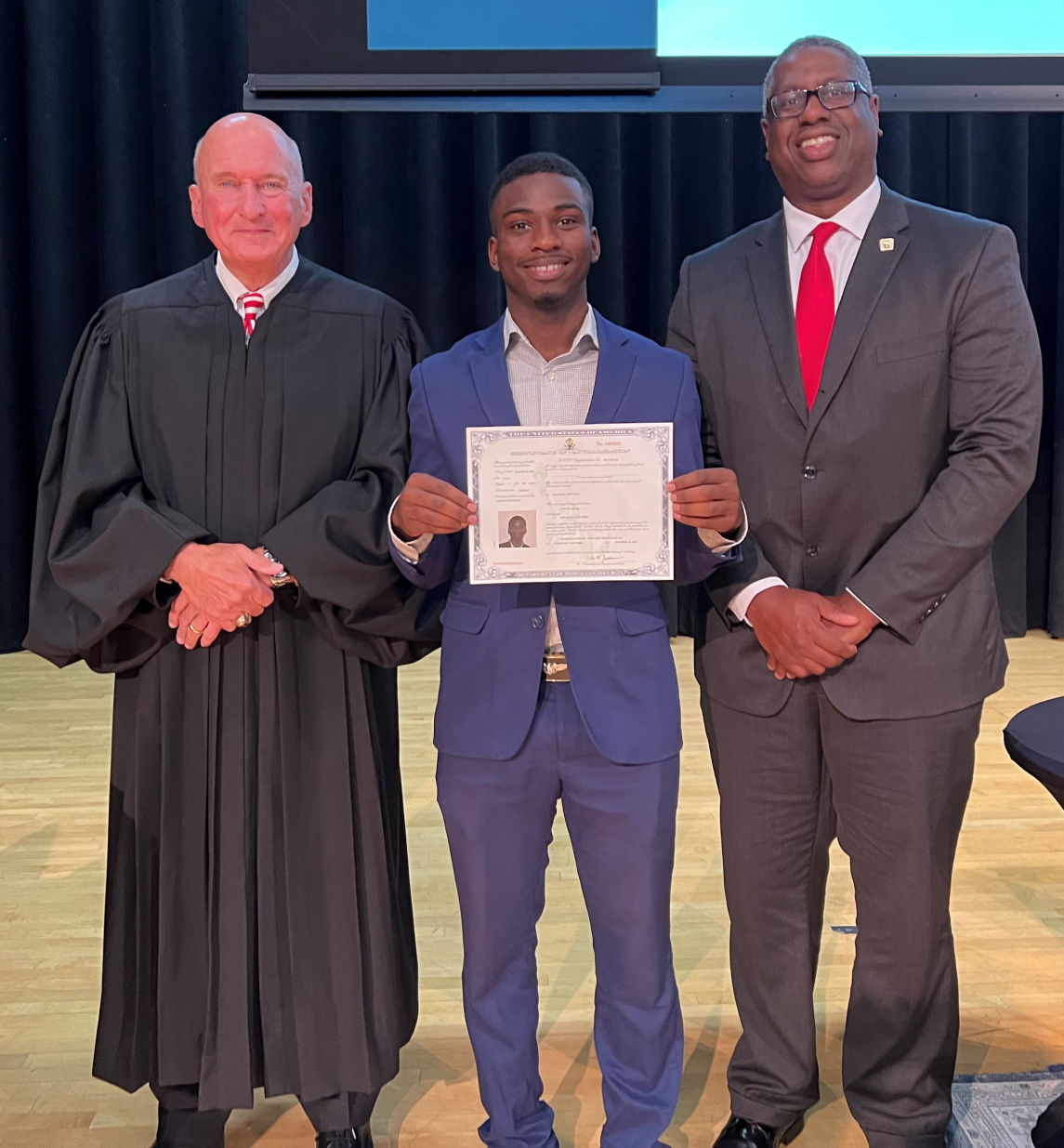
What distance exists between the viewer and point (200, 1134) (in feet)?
6.86

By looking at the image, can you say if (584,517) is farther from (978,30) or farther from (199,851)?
(978,30)

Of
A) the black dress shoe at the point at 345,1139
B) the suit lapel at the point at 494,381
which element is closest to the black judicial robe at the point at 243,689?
the black dress shoe at the point at 345,1139

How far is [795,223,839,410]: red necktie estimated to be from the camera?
198cm

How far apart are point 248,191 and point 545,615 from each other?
835mm

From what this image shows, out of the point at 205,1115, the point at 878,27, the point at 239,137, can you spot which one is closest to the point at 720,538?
the point at 239,137

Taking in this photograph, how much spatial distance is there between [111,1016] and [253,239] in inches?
52.3

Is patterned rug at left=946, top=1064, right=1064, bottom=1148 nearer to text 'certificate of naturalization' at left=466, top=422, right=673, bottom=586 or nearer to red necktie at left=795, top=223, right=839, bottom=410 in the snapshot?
text 'certificate of naturalization' at left=466, top=422, right=673, bottom=586

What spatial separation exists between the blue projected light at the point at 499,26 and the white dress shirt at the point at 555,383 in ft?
6.31

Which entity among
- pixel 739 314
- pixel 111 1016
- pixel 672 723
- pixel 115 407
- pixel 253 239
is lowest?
pixel 111 1016

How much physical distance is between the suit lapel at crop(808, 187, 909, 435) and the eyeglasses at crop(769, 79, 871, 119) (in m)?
0.19

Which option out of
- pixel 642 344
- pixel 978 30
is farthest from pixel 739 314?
pixel 978 30

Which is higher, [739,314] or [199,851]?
[739,314]

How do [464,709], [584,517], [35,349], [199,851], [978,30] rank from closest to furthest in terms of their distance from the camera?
[584,517], [464,709], [199,851], [978,30], [35,349]

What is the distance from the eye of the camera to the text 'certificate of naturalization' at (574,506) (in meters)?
1.71
